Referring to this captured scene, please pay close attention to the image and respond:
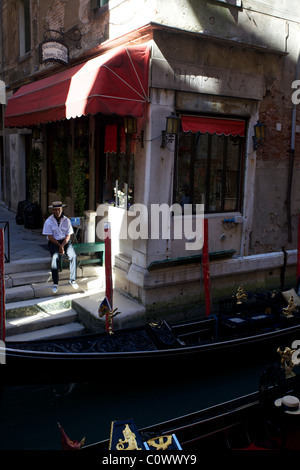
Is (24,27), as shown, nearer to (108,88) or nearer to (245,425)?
(108,88)

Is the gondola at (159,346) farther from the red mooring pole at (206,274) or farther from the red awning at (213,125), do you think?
the red awning at (213,125)

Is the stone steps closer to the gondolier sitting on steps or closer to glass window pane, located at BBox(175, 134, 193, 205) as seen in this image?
the gondolier sitting on steps

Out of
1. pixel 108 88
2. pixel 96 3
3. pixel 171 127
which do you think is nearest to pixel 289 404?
pixel 171 127

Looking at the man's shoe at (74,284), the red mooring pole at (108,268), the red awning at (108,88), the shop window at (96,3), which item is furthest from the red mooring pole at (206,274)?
the shop window at (96,3)

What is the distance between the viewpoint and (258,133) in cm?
711

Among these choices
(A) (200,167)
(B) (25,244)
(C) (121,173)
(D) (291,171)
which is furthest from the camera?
(B) (25,244)

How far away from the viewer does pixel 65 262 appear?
23.2 ft

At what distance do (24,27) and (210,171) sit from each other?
7.10 meters

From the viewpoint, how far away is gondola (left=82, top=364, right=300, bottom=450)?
3.62 m

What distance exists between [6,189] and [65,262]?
6847 mm

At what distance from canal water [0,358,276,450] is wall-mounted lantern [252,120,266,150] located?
3.70 metres

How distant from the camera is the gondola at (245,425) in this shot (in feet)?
11.9

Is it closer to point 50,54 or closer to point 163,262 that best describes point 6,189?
point 50,54

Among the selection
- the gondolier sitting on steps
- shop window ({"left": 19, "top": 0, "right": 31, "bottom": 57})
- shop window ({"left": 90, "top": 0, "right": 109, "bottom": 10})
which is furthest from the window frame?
shop window ({"left": 19, "top": 0, "right": 31, "bottom": 57})
